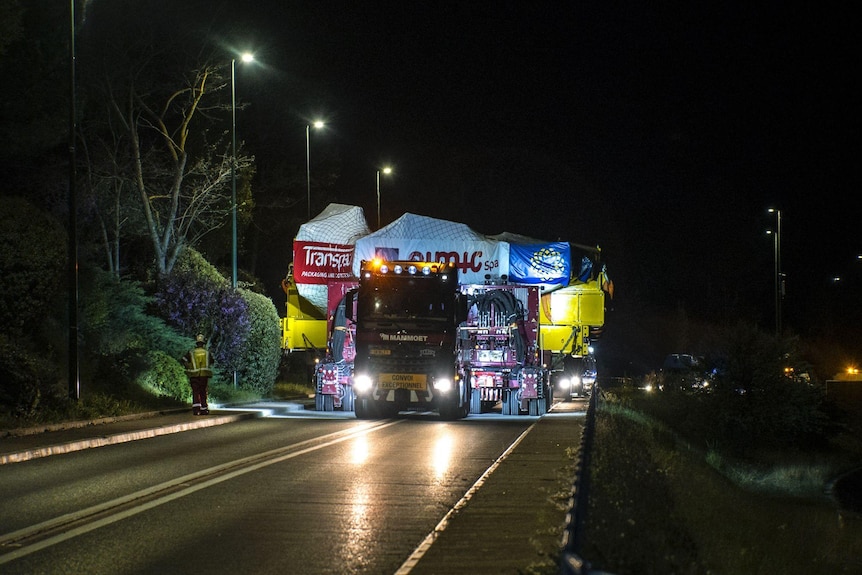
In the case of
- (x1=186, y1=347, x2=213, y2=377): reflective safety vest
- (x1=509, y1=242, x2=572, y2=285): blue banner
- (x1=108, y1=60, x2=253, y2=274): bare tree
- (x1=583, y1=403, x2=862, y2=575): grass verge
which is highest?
(x1=108, y1=60, x2=253, y2=274): bare tree

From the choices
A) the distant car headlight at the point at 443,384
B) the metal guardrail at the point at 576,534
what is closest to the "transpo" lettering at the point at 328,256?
the distant car headlight at the point at 443,384

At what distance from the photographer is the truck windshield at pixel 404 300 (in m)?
26.3

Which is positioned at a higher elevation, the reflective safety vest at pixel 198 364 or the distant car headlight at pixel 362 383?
the reflective safety vest at pixel 198 364

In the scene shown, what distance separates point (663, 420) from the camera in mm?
33250

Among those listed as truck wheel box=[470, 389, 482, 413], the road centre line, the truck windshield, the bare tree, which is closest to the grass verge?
the road centre line

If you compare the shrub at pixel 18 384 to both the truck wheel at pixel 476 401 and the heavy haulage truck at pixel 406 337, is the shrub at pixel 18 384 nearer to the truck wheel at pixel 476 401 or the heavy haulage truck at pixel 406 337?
the heavy haulage truck at pixel 406 337

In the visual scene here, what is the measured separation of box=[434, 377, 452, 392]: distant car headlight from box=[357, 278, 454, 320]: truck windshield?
4.92ft

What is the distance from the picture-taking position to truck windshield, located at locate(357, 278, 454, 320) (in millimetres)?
26328

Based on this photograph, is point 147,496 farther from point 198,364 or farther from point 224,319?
point 224,319

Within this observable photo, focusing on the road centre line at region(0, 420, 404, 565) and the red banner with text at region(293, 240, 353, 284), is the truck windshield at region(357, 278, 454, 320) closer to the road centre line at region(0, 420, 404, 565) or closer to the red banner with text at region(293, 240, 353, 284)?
the red banner with text at region(293, 240, 353, 284)

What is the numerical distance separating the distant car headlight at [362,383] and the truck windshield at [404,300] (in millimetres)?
1428

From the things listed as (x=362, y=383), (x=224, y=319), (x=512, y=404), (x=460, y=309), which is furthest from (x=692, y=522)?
(x=224, y=319)

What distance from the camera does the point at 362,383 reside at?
86.5 ft

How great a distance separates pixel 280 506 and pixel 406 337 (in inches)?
558
